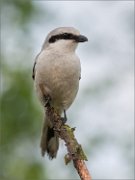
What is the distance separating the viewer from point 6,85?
362 inches

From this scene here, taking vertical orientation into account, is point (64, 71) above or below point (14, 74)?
below

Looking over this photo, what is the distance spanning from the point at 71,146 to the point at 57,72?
1.31 meters

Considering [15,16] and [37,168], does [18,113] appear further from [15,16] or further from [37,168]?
[15,16]

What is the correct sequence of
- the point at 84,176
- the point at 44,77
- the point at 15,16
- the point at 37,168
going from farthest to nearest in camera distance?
the point at 15,16
the point at 37,168
the point at 44,77
the point at 84,176

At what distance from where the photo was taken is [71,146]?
535 cm

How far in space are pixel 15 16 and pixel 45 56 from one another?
135 inches

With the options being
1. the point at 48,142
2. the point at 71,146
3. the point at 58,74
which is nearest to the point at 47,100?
the point at 58,74

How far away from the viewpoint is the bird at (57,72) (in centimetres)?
652

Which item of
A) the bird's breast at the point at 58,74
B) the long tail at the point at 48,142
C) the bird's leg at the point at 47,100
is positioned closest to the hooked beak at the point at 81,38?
the bird's breast at the point at 58,74

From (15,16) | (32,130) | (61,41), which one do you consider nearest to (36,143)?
(32,130)

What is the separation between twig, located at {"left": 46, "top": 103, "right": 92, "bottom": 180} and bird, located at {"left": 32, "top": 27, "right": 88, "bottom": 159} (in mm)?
271

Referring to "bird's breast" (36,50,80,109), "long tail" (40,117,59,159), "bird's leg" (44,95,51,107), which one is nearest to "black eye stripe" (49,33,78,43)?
"bird's breast" (36,50,80,109)

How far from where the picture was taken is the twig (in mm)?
4806

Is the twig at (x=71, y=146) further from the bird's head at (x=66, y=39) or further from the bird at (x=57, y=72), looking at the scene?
the bird's head at (x=66, y=39)
